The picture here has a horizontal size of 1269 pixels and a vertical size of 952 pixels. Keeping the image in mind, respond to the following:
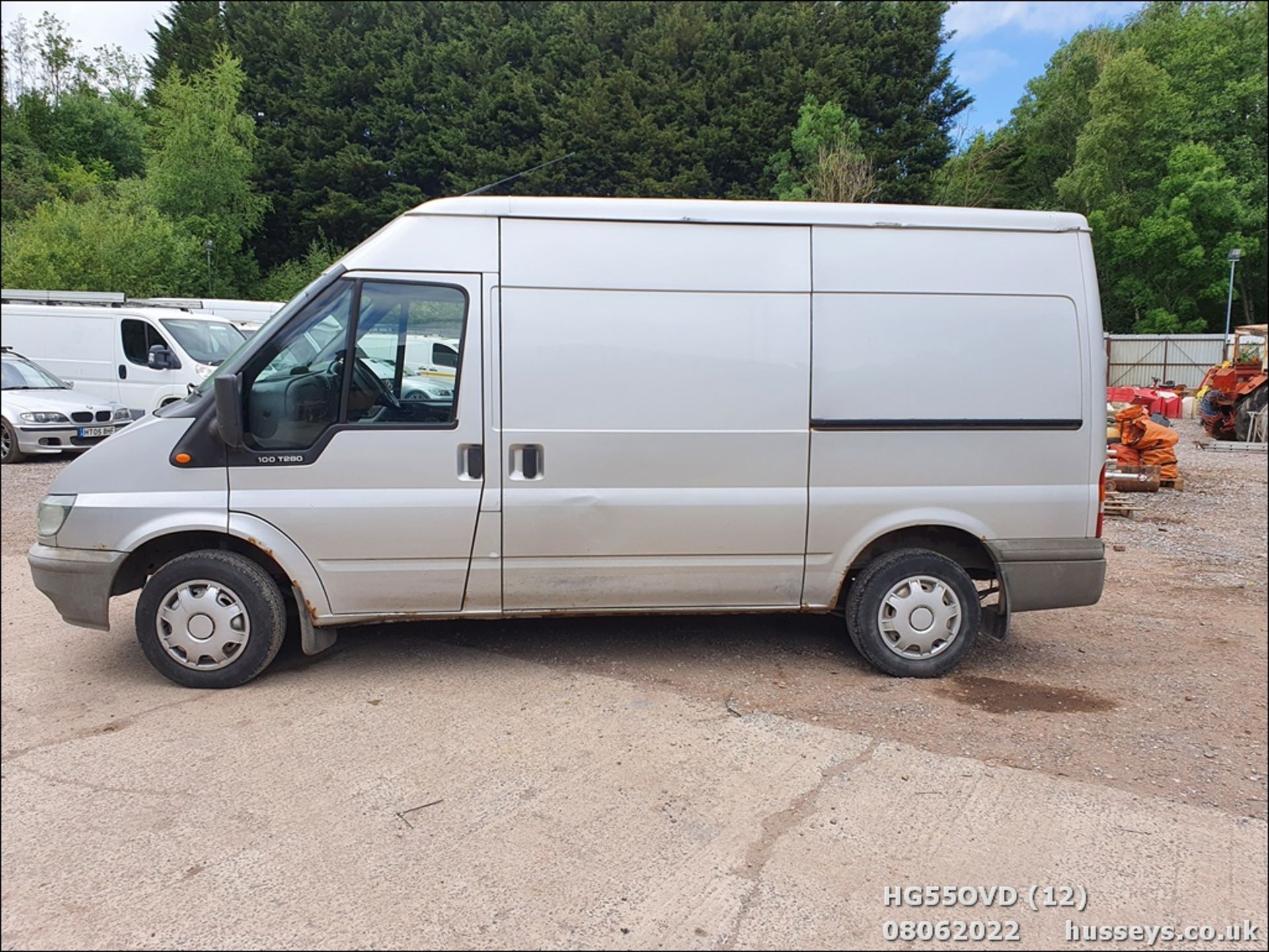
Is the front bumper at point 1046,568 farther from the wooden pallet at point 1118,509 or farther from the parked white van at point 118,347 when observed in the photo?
the parked white van at point 118,347

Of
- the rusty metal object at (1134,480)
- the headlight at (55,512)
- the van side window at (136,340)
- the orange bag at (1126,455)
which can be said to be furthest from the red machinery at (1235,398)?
the van side window at (136,340)

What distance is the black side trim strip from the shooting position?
4.48 meters

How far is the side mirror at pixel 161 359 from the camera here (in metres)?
13.8

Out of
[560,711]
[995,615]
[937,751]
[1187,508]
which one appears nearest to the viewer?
[937,751]

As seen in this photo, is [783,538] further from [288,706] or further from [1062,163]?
[1062,163]

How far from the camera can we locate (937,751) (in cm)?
391

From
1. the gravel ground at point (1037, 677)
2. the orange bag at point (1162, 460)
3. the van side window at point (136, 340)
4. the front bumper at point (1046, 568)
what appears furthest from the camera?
the van side window at point (136, 340)

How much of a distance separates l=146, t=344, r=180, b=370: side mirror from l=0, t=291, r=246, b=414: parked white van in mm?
19

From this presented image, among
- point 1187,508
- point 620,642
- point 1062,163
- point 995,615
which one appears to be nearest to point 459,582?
point 620,642

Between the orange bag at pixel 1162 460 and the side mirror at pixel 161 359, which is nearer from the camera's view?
the orange bag at pixel 1162 460

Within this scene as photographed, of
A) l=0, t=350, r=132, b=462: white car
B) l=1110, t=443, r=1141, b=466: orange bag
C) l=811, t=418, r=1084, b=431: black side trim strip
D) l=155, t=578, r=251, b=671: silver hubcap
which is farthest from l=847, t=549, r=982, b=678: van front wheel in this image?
l=0, t=350, r=132, b=462: white car

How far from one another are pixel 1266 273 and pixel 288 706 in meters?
42.0

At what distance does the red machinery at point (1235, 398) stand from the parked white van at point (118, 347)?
1987 cm

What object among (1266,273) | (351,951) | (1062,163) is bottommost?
(351,951)
